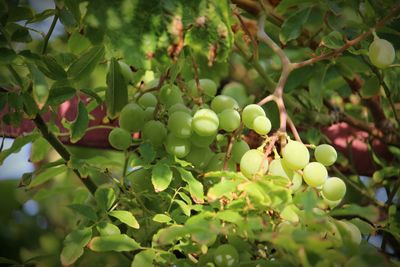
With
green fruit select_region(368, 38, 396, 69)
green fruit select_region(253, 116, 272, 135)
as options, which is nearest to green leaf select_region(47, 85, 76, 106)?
green fruit select_region(253, 116, 272, 135)

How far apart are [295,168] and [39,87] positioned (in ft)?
0.89

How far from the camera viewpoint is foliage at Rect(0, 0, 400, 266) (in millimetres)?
482

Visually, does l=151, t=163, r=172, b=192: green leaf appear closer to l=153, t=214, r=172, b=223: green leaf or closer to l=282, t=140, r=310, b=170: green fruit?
l=153, t=214, r=172, b=223: green leaf

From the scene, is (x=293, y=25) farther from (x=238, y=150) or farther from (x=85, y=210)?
(x=85, y=210)

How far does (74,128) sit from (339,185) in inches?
12.3

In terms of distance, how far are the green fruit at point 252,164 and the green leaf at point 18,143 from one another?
0.97 feet

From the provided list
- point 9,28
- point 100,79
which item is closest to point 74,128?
point 9,28

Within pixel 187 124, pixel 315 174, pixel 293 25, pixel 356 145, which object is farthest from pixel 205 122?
pixel 356 145

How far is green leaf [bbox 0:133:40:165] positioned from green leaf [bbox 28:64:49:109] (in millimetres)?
154

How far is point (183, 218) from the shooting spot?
1.87ft

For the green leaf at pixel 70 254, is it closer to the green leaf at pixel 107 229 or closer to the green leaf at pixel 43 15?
the green leaf at pixel 107 229

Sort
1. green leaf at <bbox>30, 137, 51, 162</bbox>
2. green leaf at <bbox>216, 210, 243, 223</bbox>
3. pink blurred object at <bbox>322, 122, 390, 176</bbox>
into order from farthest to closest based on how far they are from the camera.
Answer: pink blurred object at <bbox>322, 122, 390, 176</bbox> → green leaf at <bbox>30, 137, 51, 162</bbox> → green leaf at <bbox>216, 210, 243, 223</bbox>

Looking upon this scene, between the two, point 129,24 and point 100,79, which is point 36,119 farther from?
point 100,79

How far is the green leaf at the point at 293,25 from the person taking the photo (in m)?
0.77
